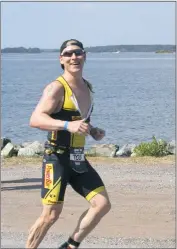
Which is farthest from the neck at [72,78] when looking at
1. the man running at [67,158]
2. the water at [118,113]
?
the water at [118,113]

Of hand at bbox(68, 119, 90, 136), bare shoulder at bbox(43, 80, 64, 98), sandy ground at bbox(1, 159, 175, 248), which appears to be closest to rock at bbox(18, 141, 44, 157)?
sandy ground at bbox(1, 159, 175, 248)

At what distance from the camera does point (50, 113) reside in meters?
7.55

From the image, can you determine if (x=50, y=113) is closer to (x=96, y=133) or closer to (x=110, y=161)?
(x=96, y=133)

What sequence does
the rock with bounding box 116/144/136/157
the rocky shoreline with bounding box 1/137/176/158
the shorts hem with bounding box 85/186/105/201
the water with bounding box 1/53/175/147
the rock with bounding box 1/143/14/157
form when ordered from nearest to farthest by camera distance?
1. the shorts hem with bounding box 85/186/105/201
2. the rock with bounding box 1/143/14/157
3. the rocky shoreline with bounding box 1/137/176/158
4. the rock with bounding box 116/144/136/157
5. the water with bounding box 1/53/175/147

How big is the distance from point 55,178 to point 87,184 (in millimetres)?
297

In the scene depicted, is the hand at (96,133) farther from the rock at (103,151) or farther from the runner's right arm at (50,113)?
the rock at (103,151)

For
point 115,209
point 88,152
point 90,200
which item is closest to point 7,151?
point 88,152

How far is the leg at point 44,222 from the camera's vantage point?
7.59 meters

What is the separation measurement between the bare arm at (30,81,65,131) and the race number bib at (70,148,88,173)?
0.37 m

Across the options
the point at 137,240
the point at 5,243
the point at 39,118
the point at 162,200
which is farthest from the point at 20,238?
the point at 162,200

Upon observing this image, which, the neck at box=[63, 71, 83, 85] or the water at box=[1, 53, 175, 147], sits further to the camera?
the water at box=[1, 53, 175, 147]

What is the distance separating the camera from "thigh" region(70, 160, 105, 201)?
765cm

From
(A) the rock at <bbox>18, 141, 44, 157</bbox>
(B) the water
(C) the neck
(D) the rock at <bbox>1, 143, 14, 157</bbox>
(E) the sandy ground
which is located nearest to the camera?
(C) the neck

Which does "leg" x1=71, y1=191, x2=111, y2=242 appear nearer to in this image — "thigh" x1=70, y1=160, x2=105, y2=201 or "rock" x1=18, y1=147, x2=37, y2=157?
"thigh" x1=70, y1=160, x2=105, y2=201
